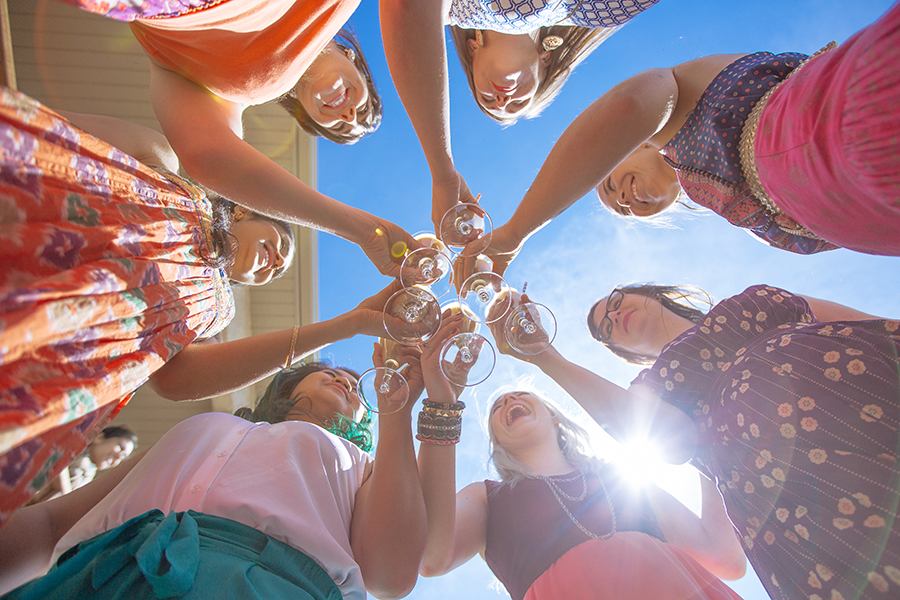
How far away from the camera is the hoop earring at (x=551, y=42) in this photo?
5.95ft

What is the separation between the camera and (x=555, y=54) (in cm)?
190

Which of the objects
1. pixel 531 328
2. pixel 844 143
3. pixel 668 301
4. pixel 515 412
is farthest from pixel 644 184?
pixel 515 412

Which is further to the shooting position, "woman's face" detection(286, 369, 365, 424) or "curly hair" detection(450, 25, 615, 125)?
"woman's face" detection(286, 369, 365, 424)

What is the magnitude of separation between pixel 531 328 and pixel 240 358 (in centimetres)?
129

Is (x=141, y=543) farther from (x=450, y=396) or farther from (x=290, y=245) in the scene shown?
(x=290, y=245)

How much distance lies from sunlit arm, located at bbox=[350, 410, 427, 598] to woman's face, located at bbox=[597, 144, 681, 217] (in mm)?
1844

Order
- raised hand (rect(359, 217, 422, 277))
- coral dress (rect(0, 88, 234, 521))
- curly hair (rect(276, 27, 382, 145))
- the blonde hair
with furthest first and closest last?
the blonde hair, curly hair (rect(276, 27, 382, 145)), raised hand (rect(359, 217, 422, 277)), coral dress (rect(0, 88, 234, 521))

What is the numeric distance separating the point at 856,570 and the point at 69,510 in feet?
8.05

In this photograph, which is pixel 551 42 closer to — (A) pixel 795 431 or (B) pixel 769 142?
(B) pixel 769 142

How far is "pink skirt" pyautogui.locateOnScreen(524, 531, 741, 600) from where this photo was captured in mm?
1452

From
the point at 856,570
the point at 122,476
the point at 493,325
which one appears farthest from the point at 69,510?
the point at 856,570

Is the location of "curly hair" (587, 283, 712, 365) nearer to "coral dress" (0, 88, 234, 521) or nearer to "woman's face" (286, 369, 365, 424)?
"woman's face" (286, 369, 365, 424)

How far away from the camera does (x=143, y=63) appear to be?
327cm

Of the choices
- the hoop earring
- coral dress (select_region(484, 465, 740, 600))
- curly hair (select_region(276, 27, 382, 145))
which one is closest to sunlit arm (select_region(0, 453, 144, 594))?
coral dress (select_region(484, 465, 740, 600))
